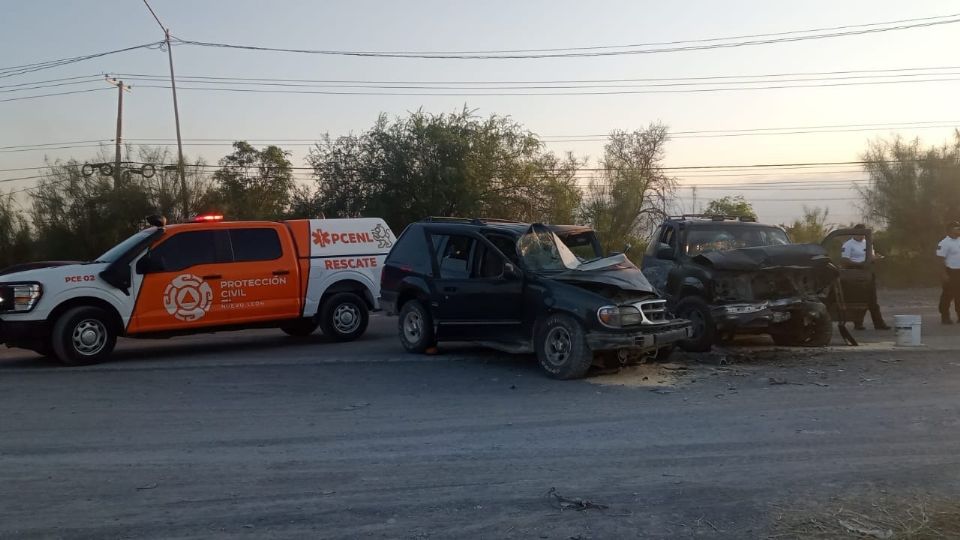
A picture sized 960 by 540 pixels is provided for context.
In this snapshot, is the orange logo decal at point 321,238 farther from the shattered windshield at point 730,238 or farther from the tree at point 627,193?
the tree at point 627,193

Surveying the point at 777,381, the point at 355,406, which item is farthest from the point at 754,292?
the point at 355,406

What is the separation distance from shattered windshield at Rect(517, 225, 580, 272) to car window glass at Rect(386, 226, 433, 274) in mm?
1710

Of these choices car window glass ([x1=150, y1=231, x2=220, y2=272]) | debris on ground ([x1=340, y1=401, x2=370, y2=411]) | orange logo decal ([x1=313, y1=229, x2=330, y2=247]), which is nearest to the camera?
debris on ground ([x1=340, y1=401, x2=370, y2=411])

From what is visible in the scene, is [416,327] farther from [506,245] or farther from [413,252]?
[506,245]

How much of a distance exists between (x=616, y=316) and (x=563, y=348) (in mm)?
778

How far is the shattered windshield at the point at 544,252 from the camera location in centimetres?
1064

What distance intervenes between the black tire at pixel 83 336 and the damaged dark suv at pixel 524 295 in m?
4.00

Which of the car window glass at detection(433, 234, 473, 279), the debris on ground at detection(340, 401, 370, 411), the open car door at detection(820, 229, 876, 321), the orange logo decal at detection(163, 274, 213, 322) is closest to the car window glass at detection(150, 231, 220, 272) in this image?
the orange logo decal at detection(163, 274, 213, 322)

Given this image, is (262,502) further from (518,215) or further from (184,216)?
(184,216)

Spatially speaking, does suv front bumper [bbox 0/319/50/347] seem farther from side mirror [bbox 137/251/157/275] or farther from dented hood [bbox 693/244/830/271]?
dented hood [bbox 693/244/830/271]

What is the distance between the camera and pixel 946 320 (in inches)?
604

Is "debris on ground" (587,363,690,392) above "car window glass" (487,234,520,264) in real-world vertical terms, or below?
below

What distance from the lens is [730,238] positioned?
13.0 m

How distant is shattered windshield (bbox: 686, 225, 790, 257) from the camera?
12.8 meters
